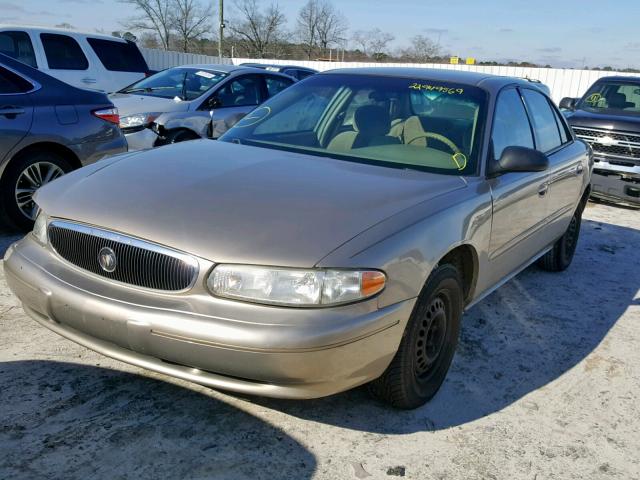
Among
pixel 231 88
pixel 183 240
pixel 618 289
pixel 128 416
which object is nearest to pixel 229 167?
pixel 183 240

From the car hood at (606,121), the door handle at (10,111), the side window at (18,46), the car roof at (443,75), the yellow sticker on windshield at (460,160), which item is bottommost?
the car hood at (606,121)

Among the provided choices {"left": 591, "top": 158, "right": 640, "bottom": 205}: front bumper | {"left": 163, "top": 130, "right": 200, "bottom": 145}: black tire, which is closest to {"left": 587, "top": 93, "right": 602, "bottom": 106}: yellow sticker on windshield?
{"left": 591, "top": 158, "right": 640, "bottom": 205}: front bumper

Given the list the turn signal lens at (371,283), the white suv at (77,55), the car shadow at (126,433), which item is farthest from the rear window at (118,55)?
the turn signal lens at (371,283)

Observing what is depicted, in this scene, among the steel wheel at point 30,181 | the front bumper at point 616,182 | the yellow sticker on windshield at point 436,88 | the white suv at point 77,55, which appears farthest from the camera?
the white suv at point 77,55

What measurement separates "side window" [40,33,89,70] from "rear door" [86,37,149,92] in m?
0.29

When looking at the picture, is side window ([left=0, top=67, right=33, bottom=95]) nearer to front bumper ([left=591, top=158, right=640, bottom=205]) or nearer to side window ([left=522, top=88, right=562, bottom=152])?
side window ([left=522, top=88, right=562, bottom=152])

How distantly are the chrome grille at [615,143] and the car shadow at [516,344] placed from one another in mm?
2844

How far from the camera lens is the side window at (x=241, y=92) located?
850cm

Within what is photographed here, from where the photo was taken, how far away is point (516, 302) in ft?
15.2

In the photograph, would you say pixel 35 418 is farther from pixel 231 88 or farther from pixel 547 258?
pixel 231 88

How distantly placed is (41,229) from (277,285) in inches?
51.5

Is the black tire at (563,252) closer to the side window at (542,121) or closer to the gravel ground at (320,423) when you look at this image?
the side window at (542,121)

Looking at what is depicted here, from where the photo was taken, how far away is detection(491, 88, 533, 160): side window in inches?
145

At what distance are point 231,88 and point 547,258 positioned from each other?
5.14 metres
